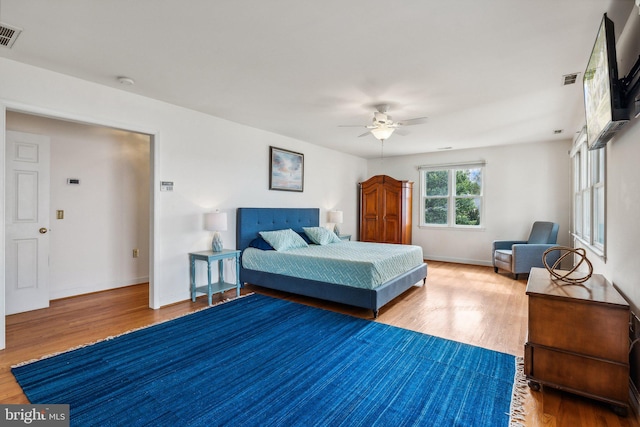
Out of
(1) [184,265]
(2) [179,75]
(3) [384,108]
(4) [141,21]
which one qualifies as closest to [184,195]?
(1) [184,265]

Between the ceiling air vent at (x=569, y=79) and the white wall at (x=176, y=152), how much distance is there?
3909mm

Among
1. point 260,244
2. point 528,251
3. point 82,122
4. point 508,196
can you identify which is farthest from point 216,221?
point 508,196

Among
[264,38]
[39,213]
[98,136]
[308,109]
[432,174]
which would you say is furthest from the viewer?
[432,174]

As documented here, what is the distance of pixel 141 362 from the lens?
240cm

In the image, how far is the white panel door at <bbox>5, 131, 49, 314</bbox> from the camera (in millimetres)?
3537

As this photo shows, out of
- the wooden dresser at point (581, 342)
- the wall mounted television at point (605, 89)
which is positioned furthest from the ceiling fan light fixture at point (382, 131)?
the wooden dresser at point (581, 342)

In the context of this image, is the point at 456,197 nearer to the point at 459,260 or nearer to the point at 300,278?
the point at 459,260

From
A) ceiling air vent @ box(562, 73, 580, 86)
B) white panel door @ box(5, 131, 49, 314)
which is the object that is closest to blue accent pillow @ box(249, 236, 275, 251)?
white panel door @ box(5, 131, 49, 314)

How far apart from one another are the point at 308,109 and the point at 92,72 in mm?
2275

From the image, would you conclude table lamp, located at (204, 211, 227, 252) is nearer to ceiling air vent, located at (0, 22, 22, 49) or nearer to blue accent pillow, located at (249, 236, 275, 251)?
blue accent pillow, located at (249, 236, 275, 251)

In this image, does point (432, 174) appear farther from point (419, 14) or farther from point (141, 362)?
point (141, 362)

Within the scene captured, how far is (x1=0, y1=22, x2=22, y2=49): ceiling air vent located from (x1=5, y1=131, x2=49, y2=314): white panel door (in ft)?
5.23

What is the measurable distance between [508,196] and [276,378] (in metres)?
5.95

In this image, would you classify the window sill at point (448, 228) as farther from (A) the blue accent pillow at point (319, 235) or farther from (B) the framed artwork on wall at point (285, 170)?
(B) the framed artwork on wall at point (285, 170)
